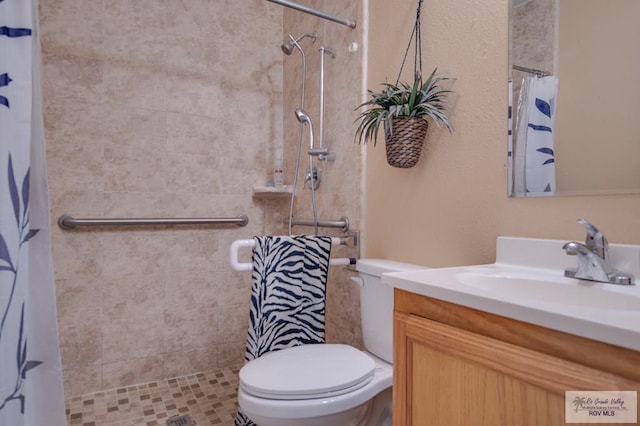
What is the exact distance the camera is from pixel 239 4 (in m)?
2.31

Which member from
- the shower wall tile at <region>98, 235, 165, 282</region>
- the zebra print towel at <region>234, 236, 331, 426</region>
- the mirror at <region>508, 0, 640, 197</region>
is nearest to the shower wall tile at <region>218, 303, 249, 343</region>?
the shower wall tile at <region>98, 235, 165, 282</region>

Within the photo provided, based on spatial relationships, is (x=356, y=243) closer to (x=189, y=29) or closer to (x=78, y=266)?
(x=78, y=266)

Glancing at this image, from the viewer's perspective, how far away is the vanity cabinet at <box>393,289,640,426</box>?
1.74 ft

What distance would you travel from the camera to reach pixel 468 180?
121 centimetres

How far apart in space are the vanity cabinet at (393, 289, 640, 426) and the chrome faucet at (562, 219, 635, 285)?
338mm

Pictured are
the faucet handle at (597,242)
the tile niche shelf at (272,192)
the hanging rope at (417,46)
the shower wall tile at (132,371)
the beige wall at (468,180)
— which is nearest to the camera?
the faucet handle at (597,242)

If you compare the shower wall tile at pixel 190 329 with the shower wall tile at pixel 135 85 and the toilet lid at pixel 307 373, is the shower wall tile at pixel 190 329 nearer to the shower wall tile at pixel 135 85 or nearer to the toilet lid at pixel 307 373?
the toilet lid at pixel 307 373

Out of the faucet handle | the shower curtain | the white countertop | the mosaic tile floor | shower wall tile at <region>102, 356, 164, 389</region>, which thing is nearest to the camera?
the white countertop

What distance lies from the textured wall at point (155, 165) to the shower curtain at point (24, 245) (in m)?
1.29

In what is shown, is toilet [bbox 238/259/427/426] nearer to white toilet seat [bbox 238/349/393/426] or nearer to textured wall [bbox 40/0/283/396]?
white toilet seat [bbox 238/349/393/426]

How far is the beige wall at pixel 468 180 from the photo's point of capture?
3.19ft

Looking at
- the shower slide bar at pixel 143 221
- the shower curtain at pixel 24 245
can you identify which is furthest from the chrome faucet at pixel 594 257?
the shower slide bar at pixel 143 221

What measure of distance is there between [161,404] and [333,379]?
1221mm

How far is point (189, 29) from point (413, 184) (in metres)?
1.67
